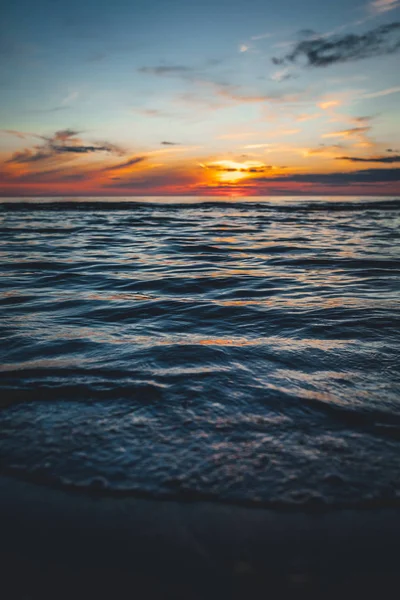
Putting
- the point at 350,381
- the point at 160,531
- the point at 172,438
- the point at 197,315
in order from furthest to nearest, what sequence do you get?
the point at 197,315 < the point at 350,381 < the point at 172,438 < the point at 160,531

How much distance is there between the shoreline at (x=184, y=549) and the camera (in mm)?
1343

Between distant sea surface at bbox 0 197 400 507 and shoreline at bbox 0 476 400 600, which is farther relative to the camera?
distant sea surface at bbox 0 197 400 507

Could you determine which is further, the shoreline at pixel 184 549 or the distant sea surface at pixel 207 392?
the distant sea surface at pixel 207 392

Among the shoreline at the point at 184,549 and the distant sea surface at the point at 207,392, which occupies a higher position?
the distant sea surface at the point at 207,392

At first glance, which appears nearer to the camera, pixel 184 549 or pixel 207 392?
pixel 184 549

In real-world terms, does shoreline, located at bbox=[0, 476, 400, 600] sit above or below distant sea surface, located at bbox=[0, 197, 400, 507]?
below

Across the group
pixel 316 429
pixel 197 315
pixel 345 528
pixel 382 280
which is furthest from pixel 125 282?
pixel 345 528

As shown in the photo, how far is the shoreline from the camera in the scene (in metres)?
1.34

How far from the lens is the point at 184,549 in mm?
1498

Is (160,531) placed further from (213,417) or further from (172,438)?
(213,417)

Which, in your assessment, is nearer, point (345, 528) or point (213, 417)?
point (345, 528)

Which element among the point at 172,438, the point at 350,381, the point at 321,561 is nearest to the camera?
the point at 321,561

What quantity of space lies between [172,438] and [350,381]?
1.53m

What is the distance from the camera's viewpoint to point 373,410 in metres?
2.45
